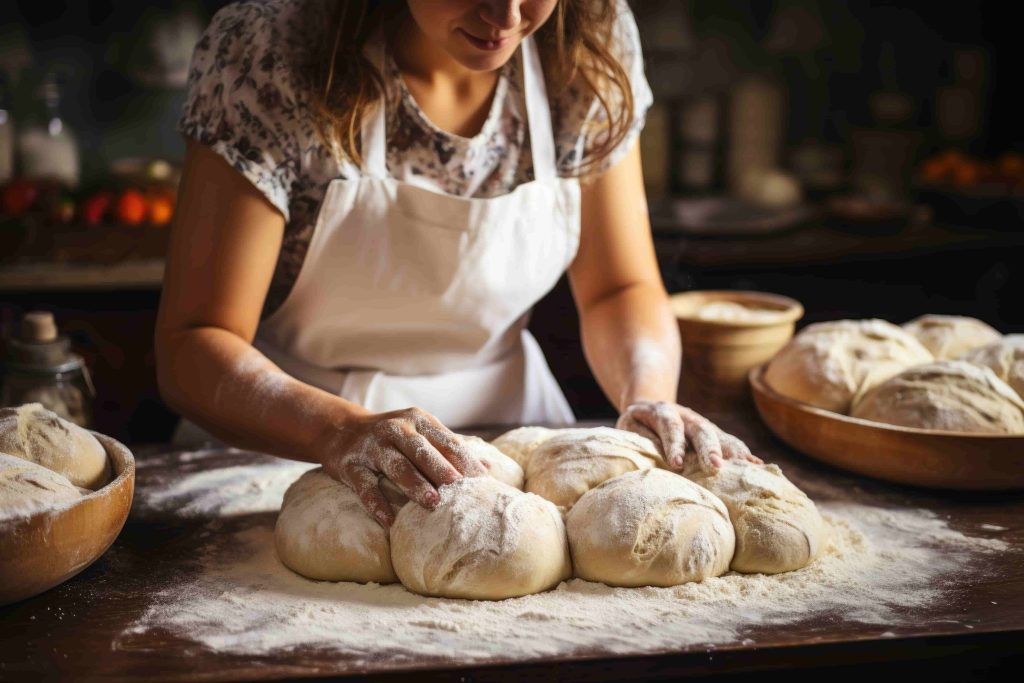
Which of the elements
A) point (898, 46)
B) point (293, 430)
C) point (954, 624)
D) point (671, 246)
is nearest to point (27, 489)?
point (293, 430)

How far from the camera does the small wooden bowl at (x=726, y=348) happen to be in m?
2.04

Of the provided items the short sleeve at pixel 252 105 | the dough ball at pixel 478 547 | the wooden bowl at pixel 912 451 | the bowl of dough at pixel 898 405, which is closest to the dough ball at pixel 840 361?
the bowl of dough at pixel 898 405

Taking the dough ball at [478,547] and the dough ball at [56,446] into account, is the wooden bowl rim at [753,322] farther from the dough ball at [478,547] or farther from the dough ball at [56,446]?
the dough ball at [56,446]


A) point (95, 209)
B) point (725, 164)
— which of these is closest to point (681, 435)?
point (95, 209)

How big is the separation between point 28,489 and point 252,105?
0.72 meters

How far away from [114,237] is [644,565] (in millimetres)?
2613

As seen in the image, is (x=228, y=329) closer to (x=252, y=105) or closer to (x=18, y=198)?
(x=252, y=105)

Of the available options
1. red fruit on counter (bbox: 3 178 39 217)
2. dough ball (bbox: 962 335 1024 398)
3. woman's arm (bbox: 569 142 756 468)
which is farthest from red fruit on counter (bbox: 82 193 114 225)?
dough ball (bbox: 962 335 1024 398)

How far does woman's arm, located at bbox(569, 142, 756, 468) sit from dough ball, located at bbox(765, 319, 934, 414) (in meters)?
0.21

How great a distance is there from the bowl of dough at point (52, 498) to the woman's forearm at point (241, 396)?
0.20 metres

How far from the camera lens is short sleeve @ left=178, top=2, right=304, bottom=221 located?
157cm

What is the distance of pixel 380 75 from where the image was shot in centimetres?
168

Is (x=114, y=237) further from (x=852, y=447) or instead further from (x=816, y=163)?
(x=816, y=163)

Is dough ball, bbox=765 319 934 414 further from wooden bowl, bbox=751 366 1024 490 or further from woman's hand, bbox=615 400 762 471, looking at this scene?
woman's hand, bbox=615 400 762 471
